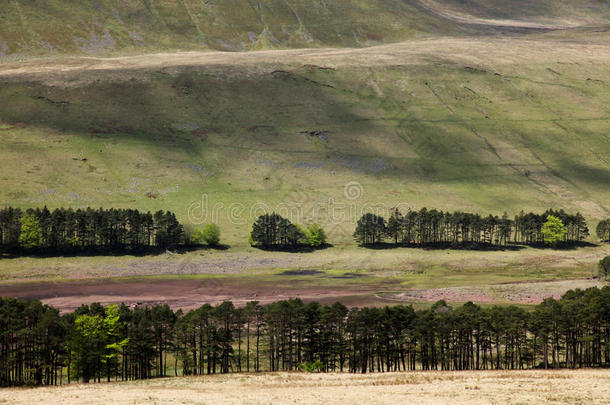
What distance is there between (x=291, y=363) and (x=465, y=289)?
63.3m

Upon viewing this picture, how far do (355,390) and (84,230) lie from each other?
129 meters

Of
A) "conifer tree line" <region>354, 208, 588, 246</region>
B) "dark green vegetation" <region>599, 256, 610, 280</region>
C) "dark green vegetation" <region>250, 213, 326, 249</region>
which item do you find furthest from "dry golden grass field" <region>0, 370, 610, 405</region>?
"conifer tree line" <region>354, 208, 588, 246</region>

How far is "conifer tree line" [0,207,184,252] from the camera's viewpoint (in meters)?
167

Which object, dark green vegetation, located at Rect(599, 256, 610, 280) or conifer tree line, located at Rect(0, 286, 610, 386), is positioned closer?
conifer tree line, located at Rect(0, 286, 610, 386)

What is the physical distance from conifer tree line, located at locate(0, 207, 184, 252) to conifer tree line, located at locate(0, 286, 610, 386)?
91.8 m

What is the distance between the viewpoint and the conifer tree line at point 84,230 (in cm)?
16725

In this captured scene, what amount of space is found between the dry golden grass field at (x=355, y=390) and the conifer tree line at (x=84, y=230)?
109 metres

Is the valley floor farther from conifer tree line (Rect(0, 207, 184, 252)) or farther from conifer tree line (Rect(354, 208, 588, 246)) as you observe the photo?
conifer tree line (Rect(354, 208, 588, 246))

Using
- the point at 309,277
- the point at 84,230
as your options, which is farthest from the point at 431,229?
the point at 84,230

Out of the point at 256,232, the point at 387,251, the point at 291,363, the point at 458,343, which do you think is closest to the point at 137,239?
the point at 256,232

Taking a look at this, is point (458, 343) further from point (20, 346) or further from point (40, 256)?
point (40, 256)

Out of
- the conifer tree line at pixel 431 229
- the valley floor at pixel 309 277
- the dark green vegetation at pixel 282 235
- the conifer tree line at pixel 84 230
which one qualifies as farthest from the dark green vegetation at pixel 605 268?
the conifer tree line at pixel 84 230

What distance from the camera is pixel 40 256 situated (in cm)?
16525

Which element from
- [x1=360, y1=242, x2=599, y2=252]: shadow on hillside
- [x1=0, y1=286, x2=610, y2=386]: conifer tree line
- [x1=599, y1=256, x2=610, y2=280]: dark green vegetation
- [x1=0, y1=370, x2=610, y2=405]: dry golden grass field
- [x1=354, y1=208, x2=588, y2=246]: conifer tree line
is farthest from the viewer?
[x1=354, y1=208, x2=588, y2=246]: conifer tree line
